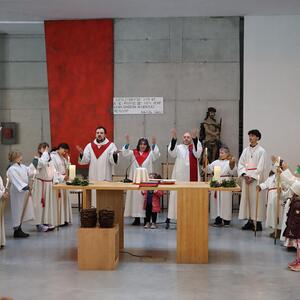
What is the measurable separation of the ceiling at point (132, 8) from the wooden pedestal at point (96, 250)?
17.4ft

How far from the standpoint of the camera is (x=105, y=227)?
6.27m

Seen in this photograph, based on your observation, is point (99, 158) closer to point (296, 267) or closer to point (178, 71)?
point (178, 71)

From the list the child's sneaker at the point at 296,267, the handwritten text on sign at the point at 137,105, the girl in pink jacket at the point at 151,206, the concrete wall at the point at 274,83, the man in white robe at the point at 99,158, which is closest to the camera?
the child's sneaker at the point at 296,267

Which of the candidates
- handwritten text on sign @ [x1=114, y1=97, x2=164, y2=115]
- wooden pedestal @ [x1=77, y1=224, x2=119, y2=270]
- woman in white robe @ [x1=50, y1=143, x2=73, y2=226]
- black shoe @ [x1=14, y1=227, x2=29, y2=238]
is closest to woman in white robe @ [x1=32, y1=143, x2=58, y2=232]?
woman in white robe @ [x1=50, y1=143, x2=73, y2=226]

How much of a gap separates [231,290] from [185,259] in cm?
125

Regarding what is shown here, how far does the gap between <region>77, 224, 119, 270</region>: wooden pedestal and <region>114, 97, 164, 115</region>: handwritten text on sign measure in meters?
5.45

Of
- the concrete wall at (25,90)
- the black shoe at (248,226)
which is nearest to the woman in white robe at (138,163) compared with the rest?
the black shoe at (248,226)

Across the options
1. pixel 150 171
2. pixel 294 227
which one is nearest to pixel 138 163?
pixel 150 171

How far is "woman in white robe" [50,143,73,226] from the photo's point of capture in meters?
9.12

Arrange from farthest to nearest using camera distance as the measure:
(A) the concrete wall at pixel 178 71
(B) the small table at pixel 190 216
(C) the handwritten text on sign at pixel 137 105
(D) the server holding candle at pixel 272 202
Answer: (C) the handwritten text on sign at pixel 137 105
(A) the concrete wall at pixel 178 71
(D) the server holding candle at pixel 272 202
(B) the small table at pixel 190 216

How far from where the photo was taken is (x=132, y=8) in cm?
1053

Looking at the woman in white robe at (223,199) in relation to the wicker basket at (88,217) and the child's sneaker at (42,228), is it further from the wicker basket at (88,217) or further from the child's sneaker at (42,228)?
the wicker basket at (88,217)

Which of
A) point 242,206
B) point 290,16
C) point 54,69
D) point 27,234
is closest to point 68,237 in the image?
point 27,234

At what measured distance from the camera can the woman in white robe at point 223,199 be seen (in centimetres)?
941
